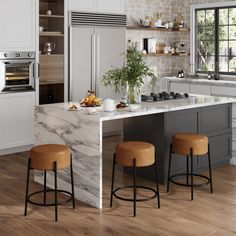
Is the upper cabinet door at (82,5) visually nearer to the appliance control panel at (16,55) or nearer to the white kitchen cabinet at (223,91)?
the appliance control panel at (16,55)

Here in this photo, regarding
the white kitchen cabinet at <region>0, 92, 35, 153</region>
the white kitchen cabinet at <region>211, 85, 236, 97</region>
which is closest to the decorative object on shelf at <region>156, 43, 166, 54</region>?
the white kitchen cabinet at <region>211, 85, 236, 97</region>

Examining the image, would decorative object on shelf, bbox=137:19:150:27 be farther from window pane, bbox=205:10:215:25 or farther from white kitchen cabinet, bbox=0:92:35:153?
white kitchen cabinet, bbox=0:92:35:153

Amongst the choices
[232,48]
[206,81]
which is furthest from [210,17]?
[206,81]

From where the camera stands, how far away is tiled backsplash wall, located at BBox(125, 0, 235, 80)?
8.19 metres

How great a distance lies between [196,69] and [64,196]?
16.0 feet

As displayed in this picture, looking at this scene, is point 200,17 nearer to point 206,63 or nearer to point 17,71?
point 206,63

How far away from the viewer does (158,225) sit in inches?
151

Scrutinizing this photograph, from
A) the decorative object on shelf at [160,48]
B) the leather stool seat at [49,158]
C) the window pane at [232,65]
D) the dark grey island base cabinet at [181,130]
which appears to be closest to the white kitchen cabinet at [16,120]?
the dark grey island base cabinet at [181,130]

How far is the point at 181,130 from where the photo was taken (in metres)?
5.14

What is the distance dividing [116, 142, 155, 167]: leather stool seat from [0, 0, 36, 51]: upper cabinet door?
2.83 meters

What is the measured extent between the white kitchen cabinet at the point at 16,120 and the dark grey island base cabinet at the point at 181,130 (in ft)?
6.04

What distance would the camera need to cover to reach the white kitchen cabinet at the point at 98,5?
697 centimetres

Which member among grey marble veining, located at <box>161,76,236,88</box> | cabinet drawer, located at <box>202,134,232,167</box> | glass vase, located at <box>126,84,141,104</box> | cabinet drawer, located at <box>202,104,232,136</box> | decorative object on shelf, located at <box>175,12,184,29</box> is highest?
decorative object on shelf, located at <box>175,12,184,29</box>

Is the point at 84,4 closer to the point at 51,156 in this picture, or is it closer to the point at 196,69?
the point at 196,69
